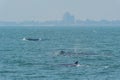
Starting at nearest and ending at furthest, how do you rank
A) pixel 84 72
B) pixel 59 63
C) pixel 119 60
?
pixel 84 72 < pixel 59 63 < pixel 119 60

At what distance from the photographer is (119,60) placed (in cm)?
9550

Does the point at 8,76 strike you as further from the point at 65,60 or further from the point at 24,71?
the point at 65,60

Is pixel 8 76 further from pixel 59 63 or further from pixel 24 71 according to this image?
pixel 59 63

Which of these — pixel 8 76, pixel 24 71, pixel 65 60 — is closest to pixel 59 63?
pixel 65 60

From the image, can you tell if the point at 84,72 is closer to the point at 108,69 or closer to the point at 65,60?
the point at 108,69

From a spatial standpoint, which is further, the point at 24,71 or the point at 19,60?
the point at 19,60

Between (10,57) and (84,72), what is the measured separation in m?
29.2

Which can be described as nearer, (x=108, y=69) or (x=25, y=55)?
(x=108, y=69)

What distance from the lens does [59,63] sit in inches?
3526

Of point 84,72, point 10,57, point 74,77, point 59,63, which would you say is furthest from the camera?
point 10,57

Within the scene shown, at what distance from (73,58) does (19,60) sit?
9.06 metres

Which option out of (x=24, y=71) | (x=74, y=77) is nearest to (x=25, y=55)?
(x=24, y=71)

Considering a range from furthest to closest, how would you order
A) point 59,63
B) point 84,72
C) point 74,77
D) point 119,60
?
point 119,60
point 59,63
point 84,72
point 74,77

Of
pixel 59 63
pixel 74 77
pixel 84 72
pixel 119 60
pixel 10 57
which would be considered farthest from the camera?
pixel 10 57
